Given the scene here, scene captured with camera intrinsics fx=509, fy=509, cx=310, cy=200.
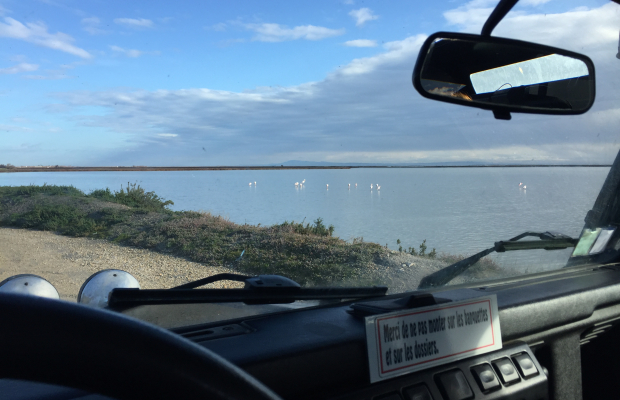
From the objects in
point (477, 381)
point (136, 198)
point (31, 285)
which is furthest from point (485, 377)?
point (31, 285)

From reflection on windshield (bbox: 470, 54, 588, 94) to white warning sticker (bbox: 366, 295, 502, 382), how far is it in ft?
3.13

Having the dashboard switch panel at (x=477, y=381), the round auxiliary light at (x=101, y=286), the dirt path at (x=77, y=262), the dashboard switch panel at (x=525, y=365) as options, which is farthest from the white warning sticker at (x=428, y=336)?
the round auxiliary light at (x=101, y=286)

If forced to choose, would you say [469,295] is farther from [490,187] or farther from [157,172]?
[157,172]

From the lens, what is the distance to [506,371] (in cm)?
195

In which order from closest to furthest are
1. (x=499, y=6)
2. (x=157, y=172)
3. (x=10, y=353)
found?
(x=10, y=353)
(x=157, y=172)
(x=499, y=6)

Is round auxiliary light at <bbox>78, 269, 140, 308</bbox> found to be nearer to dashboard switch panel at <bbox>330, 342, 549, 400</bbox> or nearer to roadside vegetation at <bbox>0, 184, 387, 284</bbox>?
roadside vegetation at <bbox>0, 184, 387, 284</bbox>

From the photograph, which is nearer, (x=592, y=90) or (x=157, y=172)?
(x=157, y=172)

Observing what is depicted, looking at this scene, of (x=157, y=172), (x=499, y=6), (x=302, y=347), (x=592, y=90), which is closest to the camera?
(x=302, y=347)

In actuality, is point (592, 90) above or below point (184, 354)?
above

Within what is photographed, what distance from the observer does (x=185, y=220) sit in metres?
2.02

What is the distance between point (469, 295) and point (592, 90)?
132 centimetres

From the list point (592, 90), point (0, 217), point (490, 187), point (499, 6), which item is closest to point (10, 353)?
point (0, 217)

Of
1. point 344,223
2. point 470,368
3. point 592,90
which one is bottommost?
point 470,368

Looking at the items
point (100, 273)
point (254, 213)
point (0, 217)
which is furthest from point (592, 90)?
point (0, 217)
